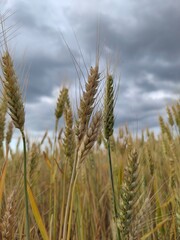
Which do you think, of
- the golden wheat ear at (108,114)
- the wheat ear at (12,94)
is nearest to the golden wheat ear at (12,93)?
the wheat ear at (12,94)

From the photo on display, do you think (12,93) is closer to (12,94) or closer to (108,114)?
(12,94)

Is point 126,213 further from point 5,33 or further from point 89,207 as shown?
point 89,207

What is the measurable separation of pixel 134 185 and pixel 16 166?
2486mm

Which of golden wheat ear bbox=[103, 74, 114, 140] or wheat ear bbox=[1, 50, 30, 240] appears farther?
golden wheat ear bbox=[103, 74, 114, 140]

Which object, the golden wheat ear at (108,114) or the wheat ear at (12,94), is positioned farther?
the golden wheat ear at (108,114)

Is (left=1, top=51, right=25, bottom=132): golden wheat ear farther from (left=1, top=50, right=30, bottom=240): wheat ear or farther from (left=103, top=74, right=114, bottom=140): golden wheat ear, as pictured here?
(left=103, top=74, right=114, bottom=140): golden wheat ear

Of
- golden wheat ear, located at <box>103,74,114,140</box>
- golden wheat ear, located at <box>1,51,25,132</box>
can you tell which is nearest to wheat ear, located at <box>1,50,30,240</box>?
Answer: golden wheat ear, located at <box>1,51,25,132</box>

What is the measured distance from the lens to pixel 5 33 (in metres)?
1.35

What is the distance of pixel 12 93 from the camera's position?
1.17 m

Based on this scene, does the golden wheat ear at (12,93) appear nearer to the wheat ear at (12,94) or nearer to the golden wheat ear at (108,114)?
the wheat ear at (12,94)

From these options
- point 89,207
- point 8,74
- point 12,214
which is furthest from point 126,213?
point 89,207

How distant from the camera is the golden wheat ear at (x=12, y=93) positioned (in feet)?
3.68

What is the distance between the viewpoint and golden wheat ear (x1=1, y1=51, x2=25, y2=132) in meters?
1.12

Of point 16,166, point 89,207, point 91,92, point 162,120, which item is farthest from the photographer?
point 162,120
